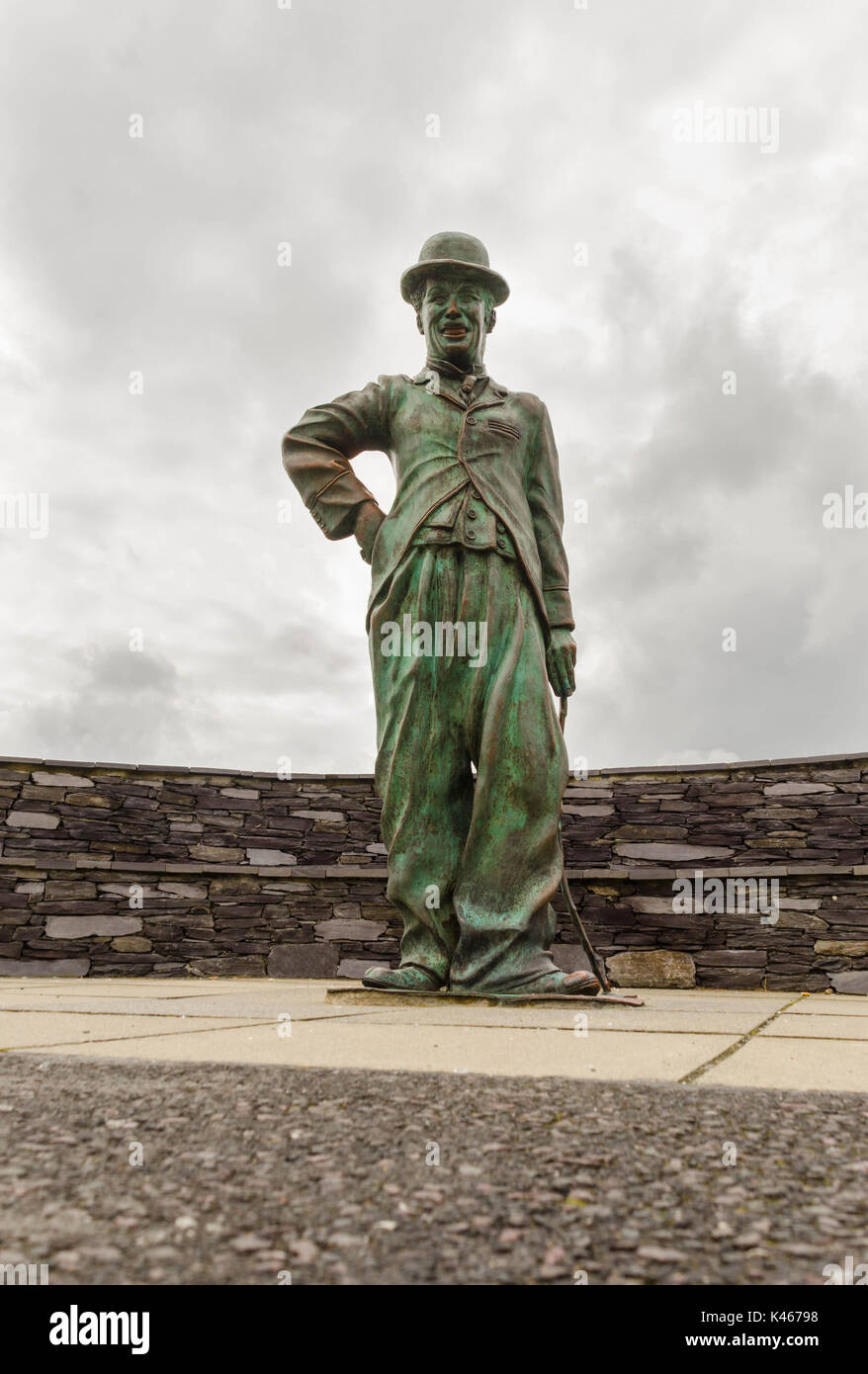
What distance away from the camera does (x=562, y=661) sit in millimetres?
3135

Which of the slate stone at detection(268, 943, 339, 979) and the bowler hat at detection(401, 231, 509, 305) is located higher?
the bowler hat at detection(401, 231, 509, 305)

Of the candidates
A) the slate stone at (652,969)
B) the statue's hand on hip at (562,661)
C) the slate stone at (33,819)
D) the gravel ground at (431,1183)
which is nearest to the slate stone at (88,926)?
the slate stone at (33,819)

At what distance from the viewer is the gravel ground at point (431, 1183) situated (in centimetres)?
65

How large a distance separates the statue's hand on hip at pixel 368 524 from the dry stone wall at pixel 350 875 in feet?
9.43

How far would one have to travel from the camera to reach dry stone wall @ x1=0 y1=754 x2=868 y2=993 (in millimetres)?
5195

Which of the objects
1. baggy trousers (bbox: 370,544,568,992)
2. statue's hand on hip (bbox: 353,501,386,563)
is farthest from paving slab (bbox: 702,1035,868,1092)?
statue's hand on hip (bbox: 353,501,386,563)

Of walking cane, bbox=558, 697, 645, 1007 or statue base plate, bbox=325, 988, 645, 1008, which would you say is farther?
walking cane, bbox=558, 697, 645, 1007

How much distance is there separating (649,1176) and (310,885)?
5016mm

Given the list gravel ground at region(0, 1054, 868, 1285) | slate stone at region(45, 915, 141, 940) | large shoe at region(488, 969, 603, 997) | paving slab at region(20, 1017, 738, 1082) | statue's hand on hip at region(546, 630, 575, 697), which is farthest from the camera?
slate stone at region(45, 915, 141, 940)

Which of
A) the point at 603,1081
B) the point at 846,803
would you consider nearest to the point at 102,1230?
the point at 603,1081

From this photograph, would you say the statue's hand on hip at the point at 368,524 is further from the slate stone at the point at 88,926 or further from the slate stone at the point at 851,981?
the slate stone at the point at 851,981

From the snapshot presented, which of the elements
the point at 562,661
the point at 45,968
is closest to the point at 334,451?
the point at 562,661

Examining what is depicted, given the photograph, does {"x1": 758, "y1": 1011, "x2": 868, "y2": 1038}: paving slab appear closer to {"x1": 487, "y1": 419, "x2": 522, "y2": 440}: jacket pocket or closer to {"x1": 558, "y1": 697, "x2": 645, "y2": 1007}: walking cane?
{"x1": 558, "y1": 697, "x2": 645, "y2": 1007}: walking cane

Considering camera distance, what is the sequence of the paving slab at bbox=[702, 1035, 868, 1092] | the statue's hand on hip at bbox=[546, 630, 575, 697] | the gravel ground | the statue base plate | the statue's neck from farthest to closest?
the statue's neck
the statue's hand on hip at bbox=[546, 630, 575, 697]
the statue base plate
the paving slab at bbox=[702, 1035, 868, 1092]
the gravel ground
